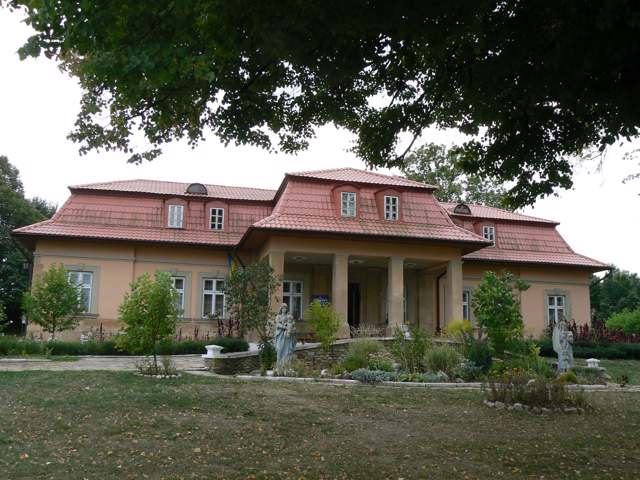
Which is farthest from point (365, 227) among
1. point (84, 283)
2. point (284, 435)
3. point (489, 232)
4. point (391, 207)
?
point (284, 435)

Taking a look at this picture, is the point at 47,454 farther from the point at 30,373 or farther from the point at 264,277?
the point at 264,277

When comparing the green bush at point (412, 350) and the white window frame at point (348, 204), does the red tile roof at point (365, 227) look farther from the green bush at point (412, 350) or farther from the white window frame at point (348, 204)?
the green bush at point (412, 350)

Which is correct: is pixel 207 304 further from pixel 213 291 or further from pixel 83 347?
pixel 83 347

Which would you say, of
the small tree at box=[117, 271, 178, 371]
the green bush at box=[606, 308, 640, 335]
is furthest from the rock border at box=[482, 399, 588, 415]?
the green bush at box=[606, 308, 640, 335]

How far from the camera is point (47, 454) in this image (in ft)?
22.4

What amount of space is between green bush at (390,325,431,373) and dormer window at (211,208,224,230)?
11.8m

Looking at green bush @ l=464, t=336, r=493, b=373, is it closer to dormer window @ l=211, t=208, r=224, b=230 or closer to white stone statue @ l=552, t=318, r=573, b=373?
white stone statue @ l=552, t=318, r=573, b=373

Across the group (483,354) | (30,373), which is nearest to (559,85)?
(483,354)

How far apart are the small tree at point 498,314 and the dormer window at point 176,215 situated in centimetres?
1322

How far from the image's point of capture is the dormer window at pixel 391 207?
76.6ft

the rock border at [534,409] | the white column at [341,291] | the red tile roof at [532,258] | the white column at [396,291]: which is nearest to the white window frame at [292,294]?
the white column at [341,291]

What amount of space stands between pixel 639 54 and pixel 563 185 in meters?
3.09

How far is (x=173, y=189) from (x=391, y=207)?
9866mm

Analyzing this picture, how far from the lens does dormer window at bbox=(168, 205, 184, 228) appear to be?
83.3 feet
